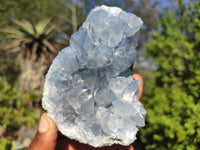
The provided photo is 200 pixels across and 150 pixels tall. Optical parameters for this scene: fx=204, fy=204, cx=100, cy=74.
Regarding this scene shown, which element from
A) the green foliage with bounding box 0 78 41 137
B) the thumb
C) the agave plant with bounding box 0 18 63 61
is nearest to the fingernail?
the thumb

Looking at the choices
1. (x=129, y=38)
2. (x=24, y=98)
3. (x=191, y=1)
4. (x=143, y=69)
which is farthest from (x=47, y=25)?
(x=143, y=69)

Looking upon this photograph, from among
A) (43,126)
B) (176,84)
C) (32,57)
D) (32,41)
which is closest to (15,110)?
(32,57)

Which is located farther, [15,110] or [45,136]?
[15,110]

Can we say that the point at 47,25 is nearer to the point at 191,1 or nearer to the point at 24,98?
the point at 24,98

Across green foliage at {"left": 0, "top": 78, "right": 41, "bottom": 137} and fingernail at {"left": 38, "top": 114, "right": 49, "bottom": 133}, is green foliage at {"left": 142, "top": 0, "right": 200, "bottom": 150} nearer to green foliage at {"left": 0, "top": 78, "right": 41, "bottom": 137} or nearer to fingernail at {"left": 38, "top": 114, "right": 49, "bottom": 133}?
fingernail at {"left": 38, "top": 114, "right": 49, "bottom": 133}

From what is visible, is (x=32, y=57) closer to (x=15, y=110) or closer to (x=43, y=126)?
(x=15, y=110)

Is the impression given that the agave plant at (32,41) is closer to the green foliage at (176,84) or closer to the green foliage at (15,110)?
the green foliage at (15,110)
